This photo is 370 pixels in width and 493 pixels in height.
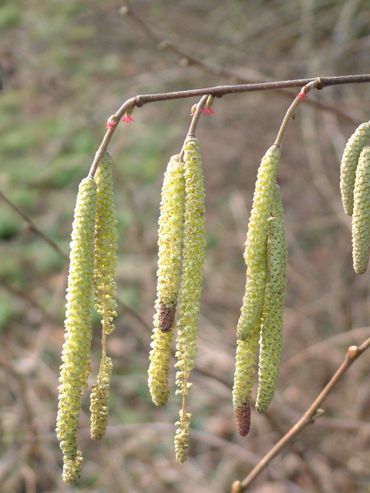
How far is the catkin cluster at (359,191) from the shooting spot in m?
1.24

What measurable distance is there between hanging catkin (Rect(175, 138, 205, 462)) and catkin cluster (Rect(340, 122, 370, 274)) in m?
0.25

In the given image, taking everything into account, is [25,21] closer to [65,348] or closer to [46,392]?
[46,392]

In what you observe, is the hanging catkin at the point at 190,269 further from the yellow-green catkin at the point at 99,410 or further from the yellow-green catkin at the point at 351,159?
the yellow-green catkin at the point at 351,159

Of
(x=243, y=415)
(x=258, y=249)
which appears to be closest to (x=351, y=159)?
(x=258, y=249)

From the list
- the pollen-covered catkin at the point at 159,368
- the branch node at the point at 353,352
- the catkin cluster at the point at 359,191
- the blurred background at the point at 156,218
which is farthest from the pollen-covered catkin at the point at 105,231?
the blurred background at the point at 156,218

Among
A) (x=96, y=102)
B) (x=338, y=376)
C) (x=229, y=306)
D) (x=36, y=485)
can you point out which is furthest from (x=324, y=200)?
(x=338, y=376)

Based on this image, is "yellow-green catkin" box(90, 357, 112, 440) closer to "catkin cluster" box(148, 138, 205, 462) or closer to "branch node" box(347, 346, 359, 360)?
"catkin cluster" box(148, 138, 205, 462)

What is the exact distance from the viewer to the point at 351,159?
1.32 meters

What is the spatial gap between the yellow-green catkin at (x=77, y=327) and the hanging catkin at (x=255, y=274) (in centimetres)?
24

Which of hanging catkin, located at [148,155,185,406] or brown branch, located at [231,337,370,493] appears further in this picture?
brown branch, located at [231,337,370,493]

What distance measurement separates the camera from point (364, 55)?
5.05 meters

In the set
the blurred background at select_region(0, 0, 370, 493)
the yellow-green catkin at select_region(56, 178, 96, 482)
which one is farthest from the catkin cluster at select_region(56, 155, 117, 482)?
the blurred background at select_region(0, 0, 370, 493)

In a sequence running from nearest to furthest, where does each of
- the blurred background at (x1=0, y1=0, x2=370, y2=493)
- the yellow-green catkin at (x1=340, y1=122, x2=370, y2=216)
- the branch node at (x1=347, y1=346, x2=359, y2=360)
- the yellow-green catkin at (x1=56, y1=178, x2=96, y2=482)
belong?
the yellow-green catkin at (x1=56, y1=178, x2=96, y2=482) → the yellow-green catkin at (x1=340, y1=122, x2=370, y2=216) → the branch node at (x1=347, y1=346, x2=359, y2=360) → the blurred background at (x1=0, y1=0, x2=370, y2=493)

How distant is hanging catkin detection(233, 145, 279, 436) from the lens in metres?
1.23
